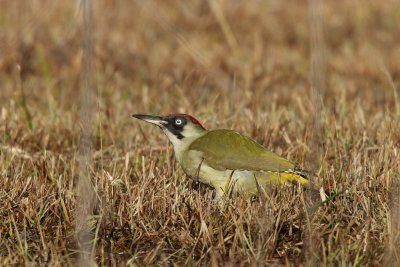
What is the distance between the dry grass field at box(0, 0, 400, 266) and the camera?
3.40m

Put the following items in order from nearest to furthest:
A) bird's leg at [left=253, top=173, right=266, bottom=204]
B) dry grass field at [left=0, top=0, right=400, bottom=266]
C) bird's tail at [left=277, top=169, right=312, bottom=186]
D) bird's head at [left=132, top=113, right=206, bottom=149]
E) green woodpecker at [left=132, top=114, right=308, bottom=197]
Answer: dry grass field at [left=0, top=0, right=400, bottom=266] < bird's leg at [left=253, top=173, right=266, bottom=204] < bird's tail at [left=277, top=169, right=312, bottom=186] < green woodpecker at [left=132, top=114, right=308, bottom=197] < bird's head at [left=132, top=113, right=206, bottom=149]

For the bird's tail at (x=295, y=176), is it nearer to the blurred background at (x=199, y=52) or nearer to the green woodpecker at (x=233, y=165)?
the green woodpecker at (x=233, y=165)

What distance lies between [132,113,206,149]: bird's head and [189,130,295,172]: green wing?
0.37ft

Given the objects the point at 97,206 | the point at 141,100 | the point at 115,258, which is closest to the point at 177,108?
the point at 141,100

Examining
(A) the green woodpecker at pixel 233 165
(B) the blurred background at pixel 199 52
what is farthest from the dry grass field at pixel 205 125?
(A) the green woodpecker at pixel 233 165

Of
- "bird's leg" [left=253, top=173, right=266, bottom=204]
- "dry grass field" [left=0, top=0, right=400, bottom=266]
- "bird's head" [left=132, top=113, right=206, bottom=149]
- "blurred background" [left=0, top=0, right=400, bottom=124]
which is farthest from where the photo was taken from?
"blurred background" [left=0, top=0, right=400, bottom=124]

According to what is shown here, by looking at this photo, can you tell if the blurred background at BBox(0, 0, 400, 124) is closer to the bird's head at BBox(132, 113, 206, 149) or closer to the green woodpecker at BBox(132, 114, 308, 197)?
the bird's head at BBox(132, 113, 206, 149)

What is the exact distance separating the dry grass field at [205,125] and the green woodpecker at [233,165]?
0.44 feet

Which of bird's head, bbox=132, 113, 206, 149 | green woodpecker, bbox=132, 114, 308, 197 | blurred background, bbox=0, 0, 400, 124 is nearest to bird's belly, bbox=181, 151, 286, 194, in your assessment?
green woodpecker, bbox=132, 114, 308, 197

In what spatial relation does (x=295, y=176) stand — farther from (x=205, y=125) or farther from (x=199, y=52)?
(x=199, y=52)

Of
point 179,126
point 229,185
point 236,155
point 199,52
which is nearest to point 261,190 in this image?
point 229,185

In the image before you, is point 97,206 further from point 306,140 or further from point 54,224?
point 306,140

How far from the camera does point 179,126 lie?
4410mm

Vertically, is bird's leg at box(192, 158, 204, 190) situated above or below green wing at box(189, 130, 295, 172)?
below
